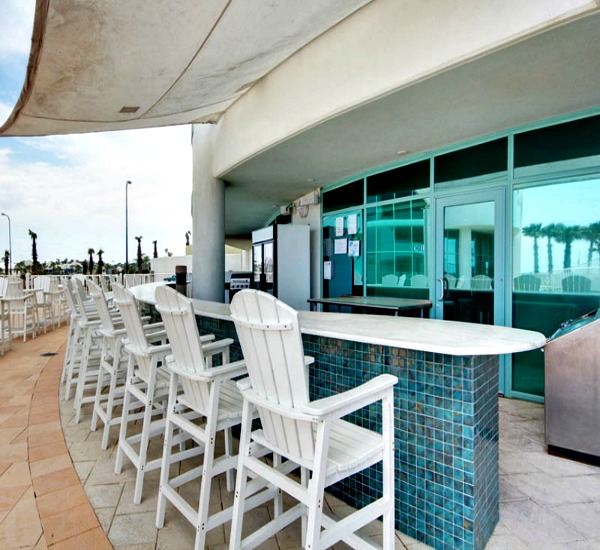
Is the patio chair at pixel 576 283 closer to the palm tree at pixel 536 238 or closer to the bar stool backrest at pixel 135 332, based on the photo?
the palm tree at pixel 536 238

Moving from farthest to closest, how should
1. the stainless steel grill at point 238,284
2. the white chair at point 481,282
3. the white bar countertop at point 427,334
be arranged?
the stainless steel grill at point 238,284, the white chair at point 481,282, the white bar countertop at point 427,334

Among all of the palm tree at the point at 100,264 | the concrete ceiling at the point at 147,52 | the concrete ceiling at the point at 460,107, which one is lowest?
the palm tree at the point at 100,264

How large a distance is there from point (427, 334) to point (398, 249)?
3667mm

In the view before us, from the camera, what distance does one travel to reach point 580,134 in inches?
136

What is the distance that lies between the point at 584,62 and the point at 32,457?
4.72 meters

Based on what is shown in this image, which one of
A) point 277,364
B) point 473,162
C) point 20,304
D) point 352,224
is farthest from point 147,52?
point 20,304

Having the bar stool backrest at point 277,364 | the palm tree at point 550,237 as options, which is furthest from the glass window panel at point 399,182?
the bar stool backrest at point 277,364

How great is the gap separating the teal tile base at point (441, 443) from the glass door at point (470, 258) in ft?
8.33

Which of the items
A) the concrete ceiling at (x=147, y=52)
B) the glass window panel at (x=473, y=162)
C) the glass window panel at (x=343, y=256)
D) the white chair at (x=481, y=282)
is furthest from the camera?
the glass window panel at (x=343, y=256)

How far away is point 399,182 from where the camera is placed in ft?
17.0

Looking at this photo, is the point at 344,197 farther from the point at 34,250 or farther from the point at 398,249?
the point at 34,250

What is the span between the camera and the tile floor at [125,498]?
170cm

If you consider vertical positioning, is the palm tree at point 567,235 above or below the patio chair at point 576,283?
above

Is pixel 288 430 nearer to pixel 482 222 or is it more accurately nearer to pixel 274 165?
pixel 482 222
